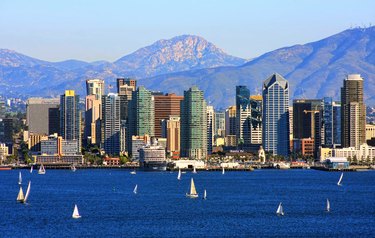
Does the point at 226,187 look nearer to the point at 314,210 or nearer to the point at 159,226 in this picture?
the point at 314,210

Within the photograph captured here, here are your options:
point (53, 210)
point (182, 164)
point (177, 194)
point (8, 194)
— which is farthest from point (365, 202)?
point (182, 164)

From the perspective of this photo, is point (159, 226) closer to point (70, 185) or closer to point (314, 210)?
point (314, 210)

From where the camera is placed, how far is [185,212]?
263 feet

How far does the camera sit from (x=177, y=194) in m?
102

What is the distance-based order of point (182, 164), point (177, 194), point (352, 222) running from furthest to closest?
point (182, 164) < point (177, 194) < point (352, 222)

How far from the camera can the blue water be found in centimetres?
6694

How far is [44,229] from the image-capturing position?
222 ft

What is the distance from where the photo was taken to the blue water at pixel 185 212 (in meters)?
66.9

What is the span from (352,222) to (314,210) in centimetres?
965

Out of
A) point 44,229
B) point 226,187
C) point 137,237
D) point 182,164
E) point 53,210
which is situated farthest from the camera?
point 182,164

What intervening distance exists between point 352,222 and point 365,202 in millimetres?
19674

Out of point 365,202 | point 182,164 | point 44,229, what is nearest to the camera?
point 44,229

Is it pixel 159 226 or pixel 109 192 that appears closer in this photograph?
pixel 159 226

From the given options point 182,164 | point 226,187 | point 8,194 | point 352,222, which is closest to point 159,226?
point 352,222
